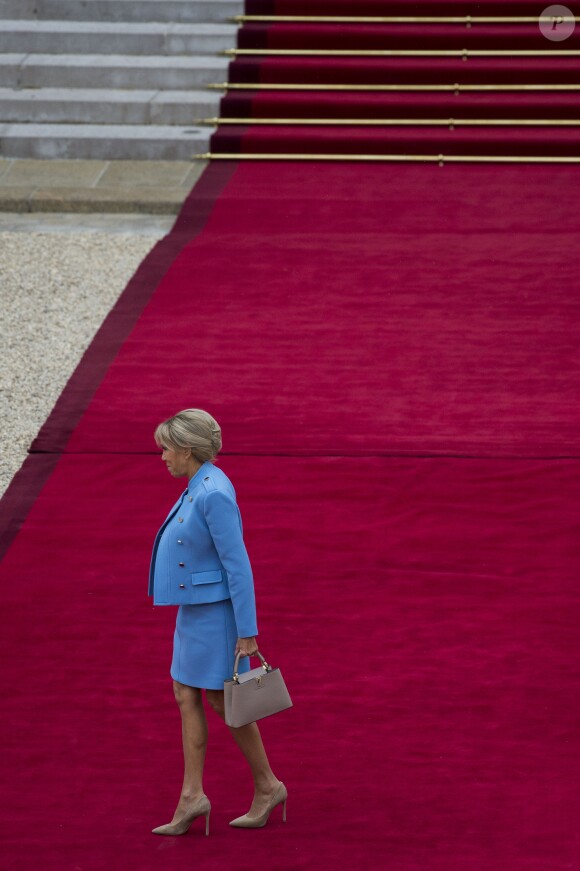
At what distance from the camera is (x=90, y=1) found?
41.4 ft

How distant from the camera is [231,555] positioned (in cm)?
434

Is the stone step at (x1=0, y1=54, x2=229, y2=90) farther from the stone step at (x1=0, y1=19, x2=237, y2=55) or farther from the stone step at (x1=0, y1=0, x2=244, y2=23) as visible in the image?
the stone step at (x1=0, y1=0, x2=244, y2=23)

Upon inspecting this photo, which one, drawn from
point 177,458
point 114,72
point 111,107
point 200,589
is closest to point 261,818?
point 200,589

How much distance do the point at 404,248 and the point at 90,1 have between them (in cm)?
460

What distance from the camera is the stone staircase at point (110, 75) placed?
11.6 metres

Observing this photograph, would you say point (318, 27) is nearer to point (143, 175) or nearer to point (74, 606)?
point (143, 175)

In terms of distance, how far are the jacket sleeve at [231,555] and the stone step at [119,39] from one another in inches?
341

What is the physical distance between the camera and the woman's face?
173 inches

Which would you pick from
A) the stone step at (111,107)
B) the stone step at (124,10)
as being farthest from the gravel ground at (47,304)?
the stone step at (124,10)

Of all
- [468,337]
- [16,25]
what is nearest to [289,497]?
[468,337]

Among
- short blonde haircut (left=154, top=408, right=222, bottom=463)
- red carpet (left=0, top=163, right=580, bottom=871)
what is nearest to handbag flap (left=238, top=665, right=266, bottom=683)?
red carpet (left=0, top=163, right=580, bottom=871)

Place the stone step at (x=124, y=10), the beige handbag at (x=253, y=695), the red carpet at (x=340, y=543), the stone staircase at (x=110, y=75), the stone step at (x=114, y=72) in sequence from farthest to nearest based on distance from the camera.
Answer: the stone step at (x=124, y=10) < the stone step at (x=114, y=72) < the stone staircase at (x=110, y=75) < the red carpet at (x=340, y=543) < the beige handbag at (x=253, y=695)

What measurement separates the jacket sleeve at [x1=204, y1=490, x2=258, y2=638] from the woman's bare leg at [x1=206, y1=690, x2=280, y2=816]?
293mm

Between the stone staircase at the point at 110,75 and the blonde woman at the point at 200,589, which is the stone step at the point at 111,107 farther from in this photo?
the blonde woman at the point at 200,589
